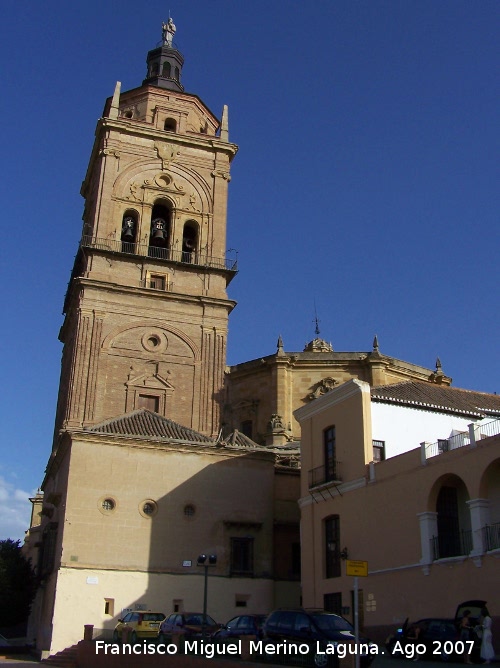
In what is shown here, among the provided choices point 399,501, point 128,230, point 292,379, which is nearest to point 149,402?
point 292,379

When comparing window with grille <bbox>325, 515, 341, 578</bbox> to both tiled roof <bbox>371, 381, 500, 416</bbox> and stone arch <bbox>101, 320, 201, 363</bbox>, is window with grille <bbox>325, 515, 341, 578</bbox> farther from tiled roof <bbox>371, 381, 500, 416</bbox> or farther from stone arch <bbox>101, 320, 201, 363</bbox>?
stone arch <bbox>101, 320, 201, 363</bbox>

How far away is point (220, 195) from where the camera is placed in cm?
4438

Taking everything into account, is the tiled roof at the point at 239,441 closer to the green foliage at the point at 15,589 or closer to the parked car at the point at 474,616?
the green foliage at the point at 15,589

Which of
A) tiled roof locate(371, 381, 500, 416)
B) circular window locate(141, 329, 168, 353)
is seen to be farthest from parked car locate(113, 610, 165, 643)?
circular window locate(141, 329, 168, 353)

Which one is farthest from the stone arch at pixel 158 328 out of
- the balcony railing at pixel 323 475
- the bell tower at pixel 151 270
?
the balcony railing at pixel 323 475

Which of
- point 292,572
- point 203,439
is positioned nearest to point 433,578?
point 292,572

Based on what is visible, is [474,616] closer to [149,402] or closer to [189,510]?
[189,510]

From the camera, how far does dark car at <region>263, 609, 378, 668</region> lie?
52.0 ft

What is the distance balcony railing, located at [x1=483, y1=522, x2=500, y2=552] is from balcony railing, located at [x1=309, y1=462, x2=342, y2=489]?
692 cm

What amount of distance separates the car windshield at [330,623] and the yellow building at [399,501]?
13.4 feet

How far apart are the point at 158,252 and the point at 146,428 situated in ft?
40.8

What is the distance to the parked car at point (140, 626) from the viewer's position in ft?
75.6

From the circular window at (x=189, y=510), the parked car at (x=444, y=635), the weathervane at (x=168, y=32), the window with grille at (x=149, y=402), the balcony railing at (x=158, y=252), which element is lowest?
the parked car at (x=444, y=635)

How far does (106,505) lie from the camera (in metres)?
29.8
